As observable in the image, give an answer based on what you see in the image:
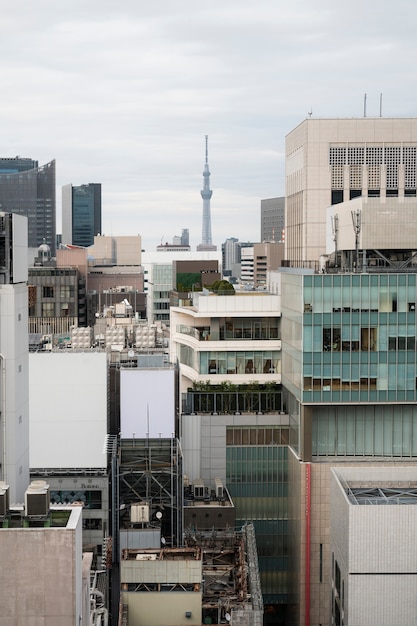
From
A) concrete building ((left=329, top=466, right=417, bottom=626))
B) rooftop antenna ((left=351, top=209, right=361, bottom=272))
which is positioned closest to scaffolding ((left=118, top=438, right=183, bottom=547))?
concrete building ((left=329, top=466, right=417, bottom=626))

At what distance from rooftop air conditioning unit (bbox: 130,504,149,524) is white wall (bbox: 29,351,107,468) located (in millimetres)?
9653

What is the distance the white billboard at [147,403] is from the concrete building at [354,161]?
35.9 meters

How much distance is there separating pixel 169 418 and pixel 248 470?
9.32 metres

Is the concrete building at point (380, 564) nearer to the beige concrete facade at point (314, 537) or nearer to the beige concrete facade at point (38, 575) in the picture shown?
the beige concrete facade at point (314, 537)

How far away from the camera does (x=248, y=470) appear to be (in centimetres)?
8706

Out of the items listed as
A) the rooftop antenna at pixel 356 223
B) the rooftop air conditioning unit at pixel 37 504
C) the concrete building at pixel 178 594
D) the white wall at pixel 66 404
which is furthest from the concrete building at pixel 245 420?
the rooftop air conditioning unit at pixel 37 504

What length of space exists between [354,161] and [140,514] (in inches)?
2315

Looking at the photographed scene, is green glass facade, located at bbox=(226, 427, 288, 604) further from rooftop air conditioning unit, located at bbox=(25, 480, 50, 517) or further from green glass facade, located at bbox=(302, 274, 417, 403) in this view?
rooftop air conditioning unit, located at bbox=(25, 480, 50, 517)

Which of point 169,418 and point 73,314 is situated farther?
point 73,314

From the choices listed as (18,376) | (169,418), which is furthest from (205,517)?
(18,376)

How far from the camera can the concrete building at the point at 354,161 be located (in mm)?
115875

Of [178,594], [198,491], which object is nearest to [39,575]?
[178,594]

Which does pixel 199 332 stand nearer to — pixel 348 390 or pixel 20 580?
pixel 348 390

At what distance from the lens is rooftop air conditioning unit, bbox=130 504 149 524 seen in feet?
231
